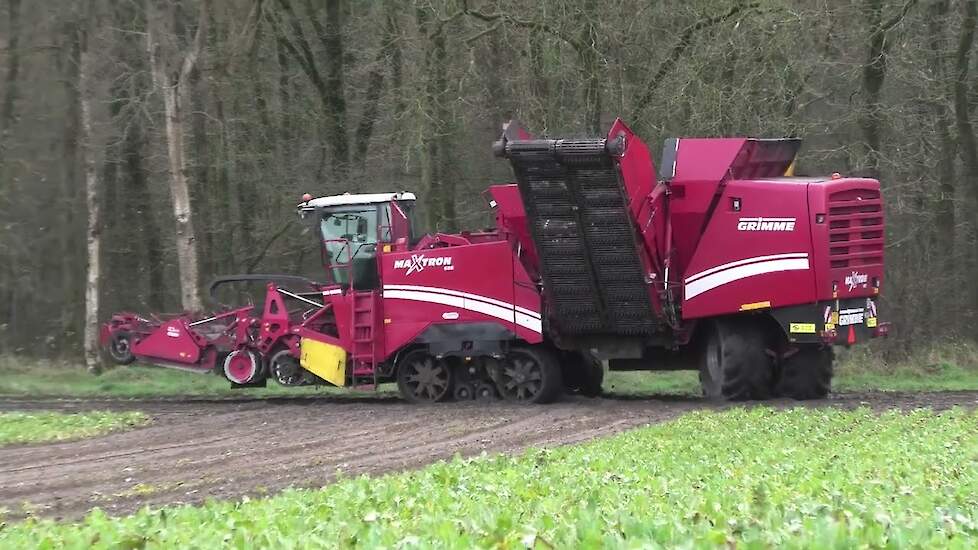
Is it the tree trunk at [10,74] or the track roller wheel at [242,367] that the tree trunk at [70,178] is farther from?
the track roller wheel at [242,367]

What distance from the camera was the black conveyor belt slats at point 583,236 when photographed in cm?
1686

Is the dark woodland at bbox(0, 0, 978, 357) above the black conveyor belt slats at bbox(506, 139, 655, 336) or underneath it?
above

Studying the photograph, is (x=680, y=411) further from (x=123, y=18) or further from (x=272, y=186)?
(x=123, y=18)

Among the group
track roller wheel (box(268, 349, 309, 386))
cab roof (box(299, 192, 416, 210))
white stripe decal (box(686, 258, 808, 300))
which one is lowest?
track roller wheel (box(268, 349, 309, 386))

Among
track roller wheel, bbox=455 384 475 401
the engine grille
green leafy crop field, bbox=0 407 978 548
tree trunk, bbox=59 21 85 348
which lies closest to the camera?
green leafy crop field, bbox=0 407 978 548

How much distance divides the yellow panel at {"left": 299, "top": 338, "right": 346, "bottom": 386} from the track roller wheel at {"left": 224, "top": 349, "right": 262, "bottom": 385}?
3.55ft

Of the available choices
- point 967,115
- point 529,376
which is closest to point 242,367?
point 529,376

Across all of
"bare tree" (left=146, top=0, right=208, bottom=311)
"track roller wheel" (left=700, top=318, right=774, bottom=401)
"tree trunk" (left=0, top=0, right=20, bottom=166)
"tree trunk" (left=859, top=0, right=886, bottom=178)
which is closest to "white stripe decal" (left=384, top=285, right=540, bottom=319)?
"track roller wheel" (left=700, top=318, right=774, bottom=401)

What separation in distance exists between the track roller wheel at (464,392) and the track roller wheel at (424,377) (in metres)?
0.15

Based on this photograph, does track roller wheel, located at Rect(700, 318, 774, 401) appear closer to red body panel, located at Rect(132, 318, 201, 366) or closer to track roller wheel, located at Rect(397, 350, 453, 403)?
track roller wheel, located at Rect(397, 350, 453, 403)

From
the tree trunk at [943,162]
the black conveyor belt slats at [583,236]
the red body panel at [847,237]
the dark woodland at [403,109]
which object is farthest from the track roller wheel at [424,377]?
the tree trunk at [943,162]

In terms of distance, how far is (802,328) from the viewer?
1702 centimetres

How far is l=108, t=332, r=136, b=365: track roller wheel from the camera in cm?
2280

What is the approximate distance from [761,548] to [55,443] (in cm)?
1240
